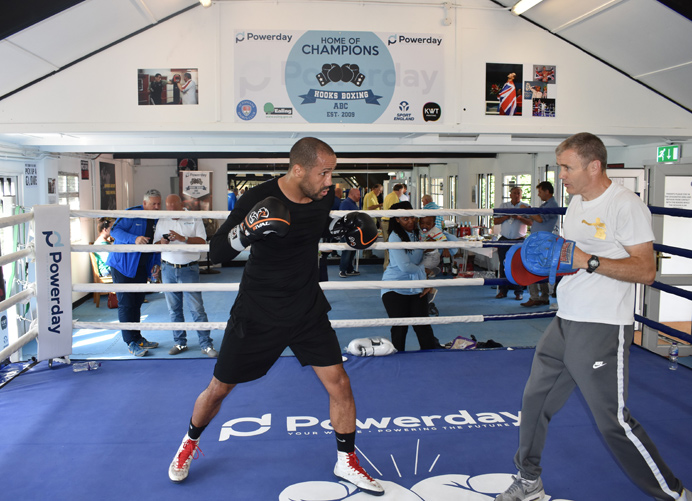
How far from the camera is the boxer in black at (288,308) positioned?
1850 millimetres

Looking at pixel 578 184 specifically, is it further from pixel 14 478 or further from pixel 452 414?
pixel 14 478

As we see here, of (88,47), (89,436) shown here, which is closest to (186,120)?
(88,47)

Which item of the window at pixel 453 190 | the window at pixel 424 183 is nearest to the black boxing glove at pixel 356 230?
the window at pixel 424 183

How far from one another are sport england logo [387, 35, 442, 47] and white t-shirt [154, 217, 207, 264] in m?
2.00

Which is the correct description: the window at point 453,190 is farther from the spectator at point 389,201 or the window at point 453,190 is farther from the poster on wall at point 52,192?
the poster on wall at point 52,192

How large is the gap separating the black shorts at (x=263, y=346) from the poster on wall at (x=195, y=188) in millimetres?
7990

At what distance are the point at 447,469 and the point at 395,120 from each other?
256 cm

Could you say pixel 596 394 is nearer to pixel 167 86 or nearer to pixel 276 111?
pixel 276 111

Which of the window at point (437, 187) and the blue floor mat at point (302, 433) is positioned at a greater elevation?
the window at point (437, 187)

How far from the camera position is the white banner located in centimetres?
293

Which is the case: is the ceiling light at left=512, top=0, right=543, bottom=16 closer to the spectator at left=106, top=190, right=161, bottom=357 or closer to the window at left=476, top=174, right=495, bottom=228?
the spectator at left=106, top=190, right=161, bottom=357

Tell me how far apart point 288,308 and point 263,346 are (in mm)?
161

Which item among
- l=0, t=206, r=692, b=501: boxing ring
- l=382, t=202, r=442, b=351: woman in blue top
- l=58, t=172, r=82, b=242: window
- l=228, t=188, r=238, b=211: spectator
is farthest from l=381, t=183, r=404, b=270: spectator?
l=0, t=206, r=692, b=501: boxing ring

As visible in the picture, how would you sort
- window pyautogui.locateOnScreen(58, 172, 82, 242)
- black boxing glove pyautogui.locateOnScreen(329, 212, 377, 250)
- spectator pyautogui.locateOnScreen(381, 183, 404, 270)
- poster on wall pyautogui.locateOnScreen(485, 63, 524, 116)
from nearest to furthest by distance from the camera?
black boxing glove pyautogui.locateOnScreen(329, 212, 377, 250) → poster on wall pyautogui.locateOnScreen(485, 63, 524, 116) → window pyautogui.locateOnScreen(58, 172, 82, 242) → spectator pyautogui.locateOnScreen(381, 183, 404, 270)
